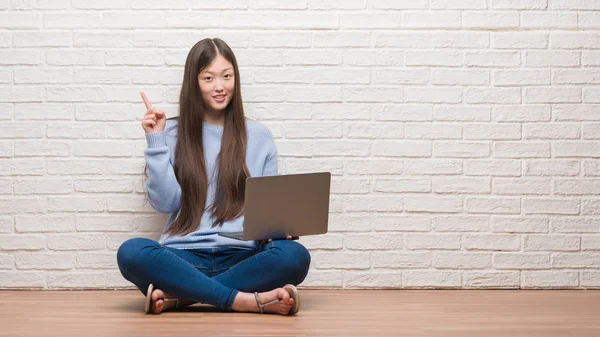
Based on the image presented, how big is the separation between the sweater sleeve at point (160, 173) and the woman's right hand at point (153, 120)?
0.02 m

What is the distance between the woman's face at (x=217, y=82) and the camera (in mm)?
2957

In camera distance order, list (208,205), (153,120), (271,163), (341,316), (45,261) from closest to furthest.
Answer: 1. (341,316)
2. (153,120)
3. (208,205)
4. (271,163)
5. (45,261)

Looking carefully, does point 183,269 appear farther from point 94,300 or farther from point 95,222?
point 95,222

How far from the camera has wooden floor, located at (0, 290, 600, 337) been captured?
7.25 feet

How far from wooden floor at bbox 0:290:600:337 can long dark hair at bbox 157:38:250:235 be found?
0.34 metres

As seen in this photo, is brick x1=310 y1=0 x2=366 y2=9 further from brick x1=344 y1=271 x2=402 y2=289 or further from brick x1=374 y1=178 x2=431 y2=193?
brick x1=344 y1=271 x2=402 y2=289

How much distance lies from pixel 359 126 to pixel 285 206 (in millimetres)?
764

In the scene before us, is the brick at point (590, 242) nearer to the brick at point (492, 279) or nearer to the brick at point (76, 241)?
the brick at point (492, 279)

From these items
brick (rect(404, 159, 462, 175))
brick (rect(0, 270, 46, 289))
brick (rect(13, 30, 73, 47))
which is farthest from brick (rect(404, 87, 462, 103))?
brick (rect(0, 270, 46, 289))

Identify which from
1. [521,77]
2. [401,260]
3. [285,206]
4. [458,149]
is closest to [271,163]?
[285,206]

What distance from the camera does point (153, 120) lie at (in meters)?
2.78

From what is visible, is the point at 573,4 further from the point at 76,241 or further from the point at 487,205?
the point at 76,241

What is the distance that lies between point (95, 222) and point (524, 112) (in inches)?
69.9

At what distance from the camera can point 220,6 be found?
3213 mm
